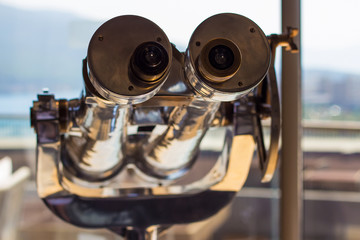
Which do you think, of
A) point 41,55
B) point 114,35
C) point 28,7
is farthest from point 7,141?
point 114,35

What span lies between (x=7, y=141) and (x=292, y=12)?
1.23m

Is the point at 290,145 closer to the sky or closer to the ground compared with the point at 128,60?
closer to the ground

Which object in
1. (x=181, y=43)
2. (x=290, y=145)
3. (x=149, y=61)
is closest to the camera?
(x=149, y=61)

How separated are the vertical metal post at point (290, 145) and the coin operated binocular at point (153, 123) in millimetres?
267

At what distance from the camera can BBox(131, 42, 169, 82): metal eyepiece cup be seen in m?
0.41

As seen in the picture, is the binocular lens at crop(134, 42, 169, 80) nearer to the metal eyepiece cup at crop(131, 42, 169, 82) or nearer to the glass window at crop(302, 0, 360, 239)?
the metal eyepiece cup at crop(131, 42, 169, 82)

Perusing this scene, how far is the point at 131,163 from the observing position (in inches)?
29.2

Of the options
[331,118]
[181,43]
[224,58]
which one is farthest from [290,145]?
[331,118]

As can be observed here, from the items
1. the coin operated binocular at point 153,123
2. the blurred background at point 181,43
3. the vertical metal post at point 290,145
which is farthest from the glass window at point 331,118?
the coin operated binocular at point 153,123

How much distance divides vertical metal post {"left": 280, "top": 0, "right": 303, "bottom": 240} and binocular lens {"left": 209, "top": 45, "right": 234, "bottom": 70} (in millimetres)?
574

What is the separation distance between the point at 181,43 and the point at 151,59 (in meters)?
0.80

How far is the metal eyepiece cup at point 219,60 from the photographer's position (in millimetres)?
410

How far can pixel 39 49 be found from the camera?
1541 mm

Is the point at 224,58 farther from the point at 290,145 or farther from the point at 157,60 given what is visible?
the point at 290,145
